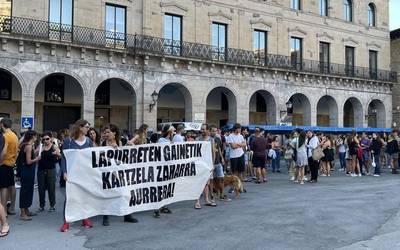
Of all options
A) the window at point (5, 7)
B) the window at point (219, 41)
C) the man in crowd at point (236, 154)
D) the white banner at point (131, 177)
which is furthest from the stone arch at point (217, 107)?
the white banner at point (131, 177)

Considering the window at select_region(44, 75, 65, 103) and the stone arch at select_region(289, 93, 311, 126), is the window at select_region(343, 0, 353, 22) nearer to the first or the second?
the stone arch at select_region(289, 93, 311, 126)

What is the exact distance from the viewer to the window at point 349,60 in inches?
1344

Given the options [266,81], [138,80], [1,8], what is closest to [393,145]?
[266,81]

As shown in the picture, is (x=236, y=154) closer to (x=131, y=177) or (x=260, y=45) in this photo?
(x=131, y=177)

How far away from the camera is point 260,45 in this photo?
96.3 ft

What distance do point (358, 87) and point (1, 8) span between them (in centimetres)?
2714

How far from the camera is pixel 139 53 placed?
77.3ft

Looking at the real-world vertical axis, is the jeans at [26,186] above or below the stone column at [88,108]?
below

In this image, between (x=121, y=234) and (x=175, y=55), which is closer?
(x=121, y=234)

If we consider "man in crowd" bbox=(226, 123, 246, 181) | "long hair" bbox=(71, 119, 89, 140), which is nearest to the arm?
"long hair" bbox=(71, 119, 89, 140)

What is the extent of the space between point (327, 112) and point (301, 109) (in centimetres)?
377

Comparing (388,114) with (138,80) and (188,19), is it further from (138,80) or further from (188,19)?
(138,80)

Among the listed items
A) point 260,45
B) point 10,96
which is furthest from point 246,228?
→ point 260,45

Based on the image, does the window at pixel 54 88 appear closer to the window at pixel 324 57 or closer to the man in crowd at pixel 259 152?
the man in crowd at pixel 259 152
